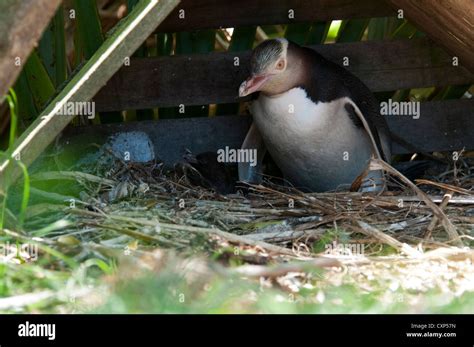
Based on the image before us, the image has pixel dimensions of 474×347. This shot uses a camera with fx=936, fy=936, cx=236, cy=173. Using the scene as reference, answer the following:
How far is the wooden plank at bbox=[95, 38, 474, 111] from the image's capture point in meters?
5.45

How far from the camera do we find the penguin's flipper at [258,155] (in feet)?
18.1

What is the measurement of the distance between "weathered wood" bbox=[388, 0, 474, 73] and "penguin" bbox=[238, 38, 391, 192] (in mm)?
512

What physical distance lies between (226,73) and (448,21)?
143 cm

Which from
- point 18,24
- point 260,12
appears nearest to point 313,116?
point 260,12

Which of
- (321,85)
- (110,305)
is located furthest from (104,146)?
(110,305)

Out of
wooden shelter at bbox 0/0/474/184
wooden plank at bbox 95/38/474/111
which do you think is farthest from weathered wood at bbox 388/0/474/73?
wooden plank at bbox 95/38/474/111

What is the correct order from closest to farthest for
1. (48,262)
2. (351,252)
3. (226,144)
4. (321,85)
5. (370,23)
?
(48,262) < (351,252) < (321,85) < (226,144) < (370,23)

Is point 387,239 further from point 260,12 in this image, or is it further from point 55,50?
point 55,50

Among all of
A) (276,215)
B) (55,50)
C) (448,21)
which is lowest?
(276,215)

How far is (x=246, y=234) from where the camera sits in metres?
4.08

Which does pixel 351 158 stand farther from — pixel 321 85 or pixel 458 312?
pixel 458 312

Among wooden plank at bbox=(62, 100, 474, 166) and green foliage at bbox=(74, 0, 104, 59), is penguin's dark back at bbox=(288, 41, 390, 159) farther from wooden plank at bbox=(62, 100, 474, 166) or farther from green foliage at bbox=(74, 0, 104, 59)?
green foliage at bbox=(74, 0, 104, 59)

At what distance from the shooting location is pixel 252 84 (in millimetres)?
4898
